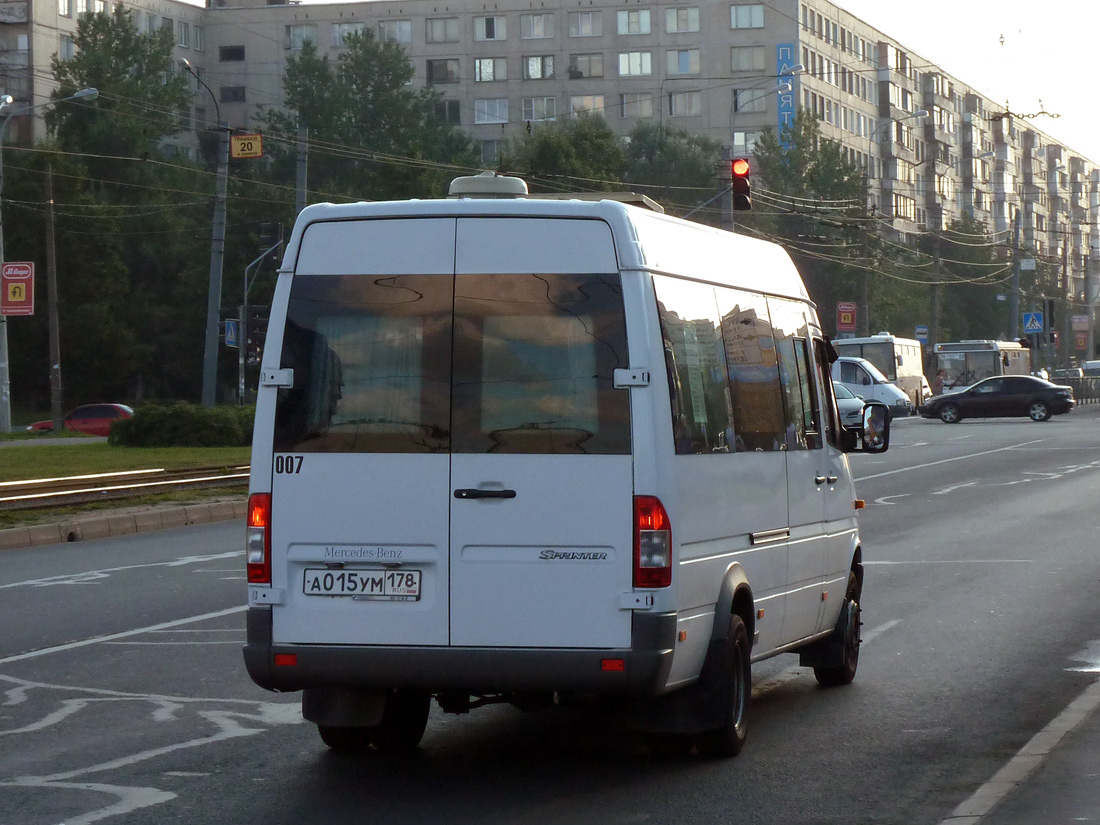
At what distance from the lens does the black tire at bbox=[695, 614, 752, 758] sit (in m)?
6.95

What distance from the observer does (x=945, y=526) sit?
1920 cm

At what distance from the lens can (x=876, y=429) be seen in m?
9.24

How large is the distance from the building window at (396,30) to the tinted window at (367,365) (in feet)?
337

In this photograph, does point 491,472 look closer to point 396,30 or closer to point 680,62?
point 680,62

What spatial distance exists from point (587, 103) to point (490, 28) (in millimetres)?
7353

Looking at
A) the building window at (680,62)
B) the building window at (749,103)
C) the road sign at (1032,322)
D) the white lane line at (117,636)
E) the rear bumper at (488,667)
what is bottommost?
the white lane line at (117,636)

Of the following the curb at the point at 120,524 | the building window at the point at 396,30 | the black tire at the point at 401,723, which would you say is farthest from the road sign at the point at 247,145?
the building window at the point at 396,30

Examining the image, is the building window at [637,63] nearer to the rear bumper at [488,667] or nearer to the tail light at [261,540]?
the tail light at [261,540]

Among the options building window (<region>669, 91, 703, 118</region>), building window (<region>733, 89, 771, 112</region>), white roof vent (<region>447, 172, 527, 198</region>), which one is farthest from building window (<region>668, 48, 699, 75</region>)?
white roof vent (<region>447, 172, 527, 198</region>)

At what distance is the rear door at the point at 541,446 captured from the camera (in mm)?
6406

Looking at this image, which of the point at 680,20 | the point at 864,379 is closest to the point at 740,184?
the point at 864,379

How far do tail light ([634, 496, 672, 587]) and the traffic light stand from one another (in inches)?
877

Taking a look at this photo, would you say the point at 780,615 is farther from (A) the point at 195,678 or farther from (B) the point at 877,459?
(B) the point at 877,459

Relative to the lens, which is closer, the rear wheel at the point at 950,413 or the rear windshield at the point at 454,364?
the rear windshield at the point at 454,364
